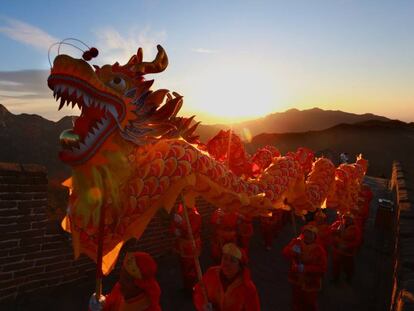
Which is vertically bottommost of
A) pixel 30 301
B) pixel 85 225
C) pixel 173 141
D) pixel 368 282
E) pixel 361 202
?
pixel 368 282

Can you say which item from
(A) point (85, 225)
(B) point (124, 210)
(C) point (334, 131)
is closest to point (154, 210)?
(B) point (124, 210)

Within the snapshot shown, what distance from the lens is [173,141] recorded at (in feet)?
9.65

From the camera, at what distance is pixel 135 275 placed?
11.7 feet

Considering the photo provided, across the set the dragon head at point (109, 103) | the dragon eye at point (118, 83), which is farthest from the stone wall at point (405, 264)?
the dragon eye at point (118, 83)

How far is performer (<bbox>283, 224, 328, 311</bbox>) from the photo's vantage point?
5570mm

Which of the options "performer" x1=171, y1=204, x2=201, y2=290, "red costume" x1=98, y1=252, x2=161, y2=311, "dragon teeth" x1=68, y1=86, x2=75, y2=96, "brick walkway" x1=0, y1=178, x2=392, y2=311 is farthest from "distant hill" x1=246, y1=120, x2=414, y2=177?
"dragon teeth" x1=68, y1=86, x2=75, y2=96

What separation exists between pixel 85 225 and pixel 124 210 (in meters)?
0.30

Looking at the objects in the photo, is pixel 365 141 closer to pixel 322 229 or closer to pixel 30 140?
pixel 30 140

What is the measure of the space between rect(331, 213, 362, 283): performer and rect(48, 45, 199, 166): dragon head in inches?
227

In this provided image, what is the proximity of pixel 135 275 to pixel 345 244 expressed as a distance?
536 cm

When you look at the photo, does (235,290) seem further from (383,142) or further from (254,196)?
(383,142)

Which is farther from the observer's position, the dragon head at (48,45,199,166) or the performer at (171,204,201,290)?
the performer at (171,204,201,290)

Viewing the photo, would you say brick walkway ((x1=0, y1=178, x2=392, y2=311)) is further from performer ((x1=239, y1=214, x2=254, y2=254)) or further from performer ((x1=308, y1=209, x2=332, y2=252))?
performer ((x1=308, y1=209, x2=332, y2=252))

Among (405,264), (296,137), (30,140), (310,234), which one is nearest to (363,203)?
(310,234)
